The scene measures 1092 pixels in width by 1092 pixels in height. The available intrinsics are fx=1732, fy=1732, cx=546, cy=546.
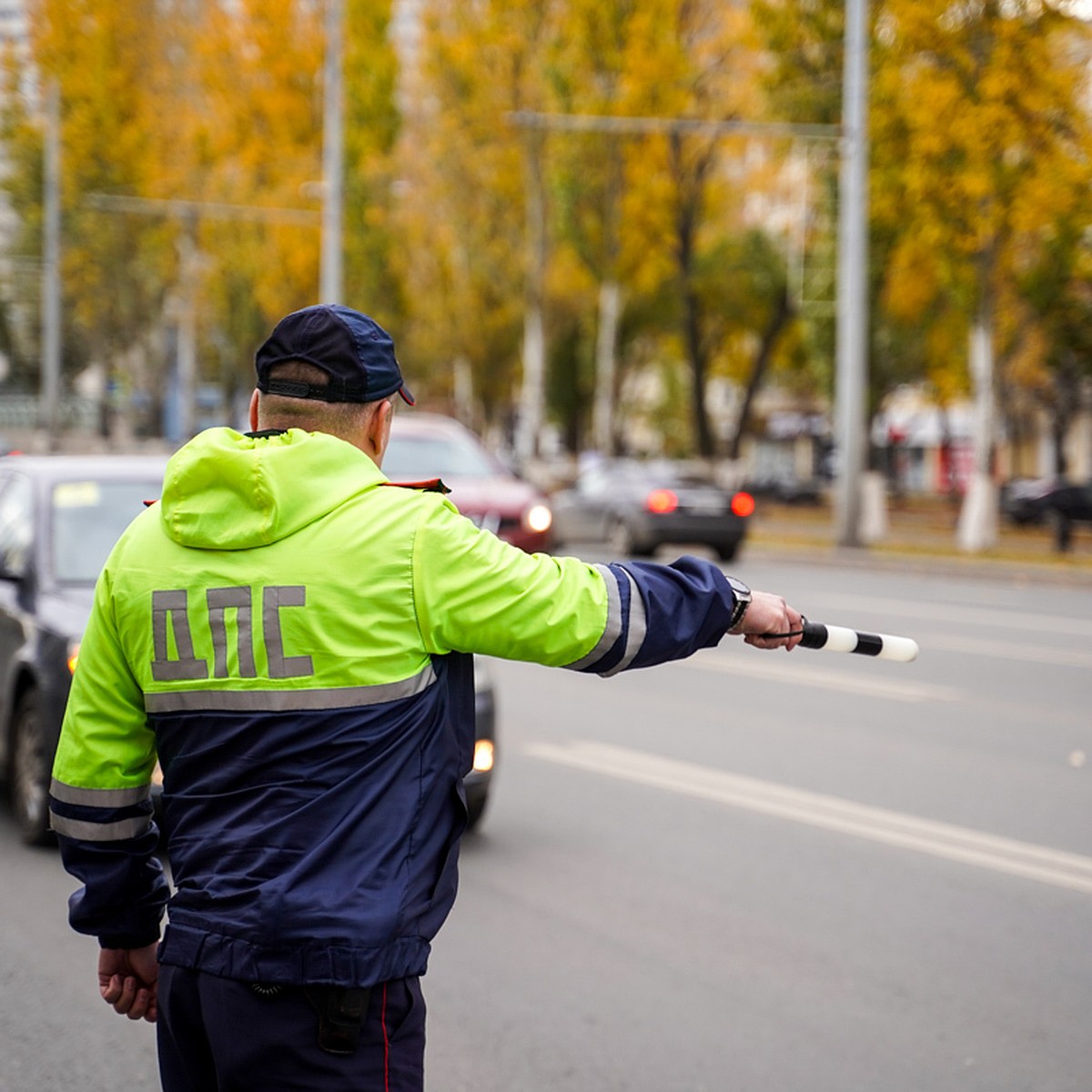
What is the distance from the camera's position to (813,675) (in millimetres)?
12164

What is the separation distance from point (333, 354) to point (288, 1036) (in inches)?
37.8

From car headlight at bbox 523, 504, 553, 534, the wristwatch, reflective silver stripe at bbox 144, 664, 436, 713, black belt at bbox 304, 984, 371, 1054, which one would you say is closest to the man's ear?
reflective silver stripe at bbox 144, 664, 436, 713

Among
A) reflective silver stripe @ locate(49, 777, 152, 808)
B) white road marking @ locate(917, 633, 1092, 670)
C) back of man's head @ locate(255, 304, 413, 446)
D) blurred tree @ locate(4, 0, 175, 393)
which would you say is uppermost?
blurred tree @ locate(4, 0, 175, 393)

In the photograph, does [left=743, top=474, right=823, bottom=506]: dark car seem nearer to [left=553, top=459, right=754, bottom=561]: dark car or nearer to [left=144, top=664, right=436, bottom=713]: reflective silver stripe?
[left=553, top=459, right=754, bottom=561]: dark car

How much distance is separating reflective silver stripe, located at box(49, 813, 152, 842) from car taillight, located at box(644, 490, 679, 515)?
2252 cm

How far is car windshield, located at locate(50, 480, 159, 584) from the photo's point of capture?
24.4 feet

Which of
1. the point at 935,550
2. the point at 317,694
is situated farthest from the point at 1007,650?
the point at 935,550

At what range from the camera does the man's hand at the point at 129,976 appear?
8.82 feet

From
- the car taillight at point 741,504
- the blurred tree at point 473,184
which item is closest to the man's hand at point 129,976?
the car taillight at point 741,504

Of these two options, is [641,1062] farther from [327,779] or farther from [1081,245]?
[1081,245]

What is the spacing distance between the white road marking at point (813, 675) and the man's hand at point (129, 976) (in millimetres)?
7605

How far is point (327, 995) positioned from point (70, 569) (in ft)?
17.7

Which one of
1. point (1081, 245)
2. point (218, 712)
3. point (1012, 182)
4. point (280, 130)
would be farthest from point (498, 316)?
point (218, 712)

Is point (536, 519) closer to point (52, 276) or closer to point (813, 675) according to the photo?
point (813, 675)
